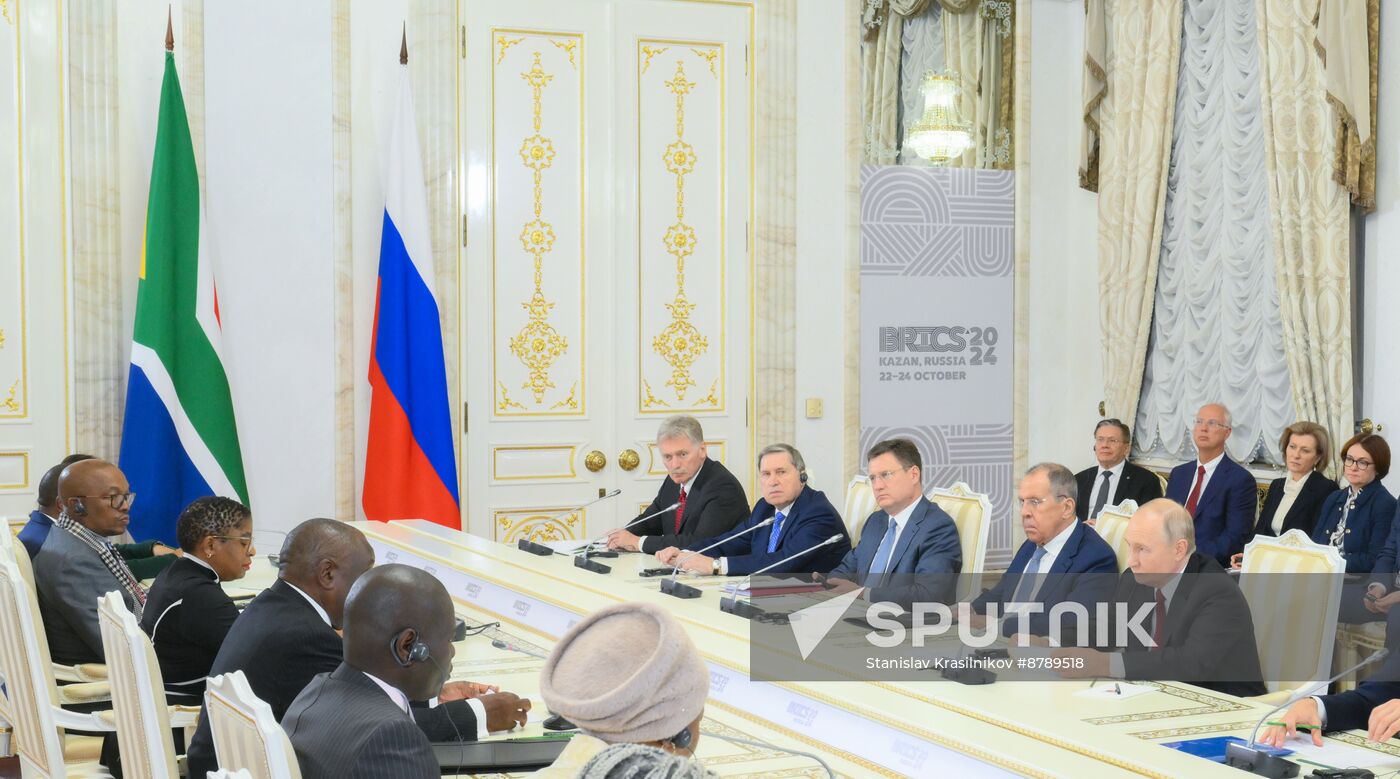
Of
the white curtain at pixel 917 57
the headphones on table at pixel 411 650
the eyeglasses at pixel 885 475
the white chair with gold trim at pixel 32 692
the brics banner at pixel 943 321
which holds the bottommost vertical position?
the white chair with gold trim at pixel 32 692

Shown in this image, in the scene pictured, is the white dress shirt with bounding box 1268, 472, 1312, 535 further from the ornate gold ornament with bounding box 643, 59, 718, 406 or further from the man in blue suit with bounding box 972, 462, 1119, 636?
the ornate gold ornament with bounding box 643, 59, 718, 406

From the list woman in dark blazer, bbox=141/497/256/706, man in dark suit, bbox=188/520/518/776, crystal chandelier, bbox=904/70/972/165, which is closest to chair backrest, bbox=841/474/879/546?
crystal chandelier, bbox=904/70/972/165

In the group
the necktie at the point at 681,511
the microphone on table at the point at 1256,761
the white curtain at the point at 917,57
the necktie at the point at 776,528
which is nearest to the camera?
the microphone on table at the point at 1256,761

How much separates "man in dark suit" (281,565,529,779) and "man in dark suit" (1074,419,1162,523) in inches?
196

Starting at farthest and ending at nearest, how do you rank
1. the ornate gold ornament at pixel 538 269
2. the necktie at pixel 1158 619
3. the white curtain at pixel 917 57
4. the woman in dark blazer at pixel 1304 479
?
the white curtain at pixel 917 57, the ornate gold ornament at pixel 538 269, the woman in dark blazer at pixel 1304 479, the necktie at pixel 1158 619

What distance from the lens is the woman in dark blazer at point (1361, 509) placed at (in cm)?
533

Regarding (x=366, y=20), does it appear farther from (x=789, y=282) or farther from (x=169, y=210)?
(x=789, y=282)

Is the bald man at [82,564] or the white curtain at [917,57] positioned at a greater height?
the white curtain at [917,57]

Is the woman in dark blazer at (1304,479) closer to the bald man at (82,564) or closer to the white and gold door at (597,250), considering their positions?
the white and gold door at (597,250)

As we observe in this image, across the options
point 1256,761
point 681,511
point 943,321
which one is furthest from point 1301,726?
point 943,321

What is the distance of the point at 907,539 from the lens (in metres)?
4.42

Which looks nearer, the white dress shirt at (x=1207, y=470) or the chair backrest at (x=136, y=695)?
the chair backrest at (x=136, y=695)

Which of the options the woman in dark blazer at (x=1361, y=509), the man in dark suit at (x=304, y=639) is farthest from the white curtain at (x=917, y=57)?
the man in dark suit at (x=304, y=639)

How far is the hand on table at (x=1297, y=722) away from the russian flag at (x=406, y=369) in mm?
4393
